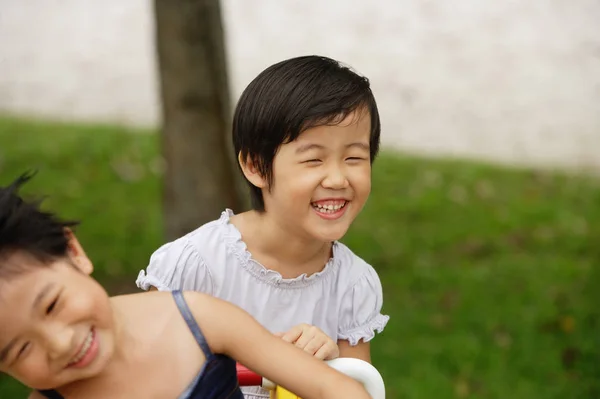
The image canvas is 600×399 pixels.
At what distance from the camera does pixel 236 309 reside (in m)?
2.08

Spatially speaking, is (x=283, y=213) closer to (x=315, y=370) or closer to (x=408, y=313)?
(x=315, y=370)

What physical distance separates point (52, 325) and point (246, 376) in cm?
53

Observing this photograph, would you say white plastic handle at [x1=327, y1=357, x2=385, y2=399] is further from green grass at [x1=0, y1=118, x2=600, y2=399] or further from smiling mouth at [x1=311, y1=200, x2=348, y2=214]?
green grass at [x1=0, y1=118, x2=600, y2=399]

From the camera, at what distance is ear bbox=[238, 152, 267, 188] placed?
97.9 inches

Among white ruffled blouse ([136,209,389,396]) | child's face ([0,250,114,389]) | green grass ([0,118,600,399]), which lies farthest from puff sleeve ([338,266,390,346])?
green grass ([0,118,600,399])

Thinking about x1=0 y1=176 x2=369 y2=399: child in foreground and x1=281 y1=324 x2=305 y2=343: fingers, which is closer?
x1=0 y1=176 x2=369 y2=399: child in foreground

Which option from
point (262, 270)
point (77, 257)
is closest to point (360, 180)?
point (262, 270)

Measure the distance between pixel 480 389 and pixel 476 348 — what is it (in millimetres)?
291

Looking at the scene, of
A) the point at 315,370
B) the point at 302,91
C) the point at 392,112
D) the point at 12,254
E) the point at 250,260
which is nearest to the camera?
the point at 12,254

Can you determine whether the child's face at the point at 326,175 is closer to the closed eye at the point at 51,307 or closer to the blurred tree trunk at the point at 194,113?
the closed eye at the point at 51,307

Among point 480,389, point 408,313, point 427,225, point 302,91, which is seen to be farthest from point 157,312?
point 427,225

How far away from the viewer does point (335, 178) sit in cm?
229

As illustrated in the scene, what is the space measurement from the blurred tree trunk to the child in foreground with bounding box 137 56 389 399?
2222 mm

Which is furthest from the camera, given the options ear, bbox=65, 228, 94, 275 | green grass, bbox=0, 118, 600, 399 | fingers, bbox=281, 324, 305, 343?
green grass, bbox=0, 118, 600, 399
